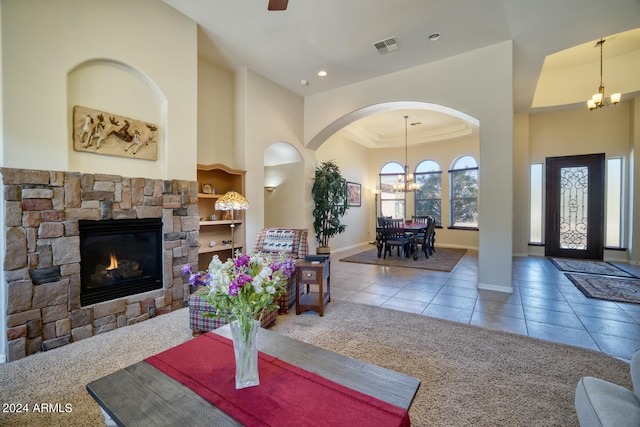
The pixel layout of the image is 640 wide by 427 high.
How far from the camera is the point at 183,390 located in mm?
1290

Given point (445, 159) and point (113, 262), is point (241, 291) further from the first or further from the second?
point (445, 159)

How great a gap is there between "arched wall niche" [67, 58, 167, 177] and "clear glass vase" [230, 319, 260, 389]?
9.06 ft

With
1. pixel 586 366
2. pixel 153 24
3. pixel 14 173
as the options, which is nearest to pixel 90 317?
pixel 14 173

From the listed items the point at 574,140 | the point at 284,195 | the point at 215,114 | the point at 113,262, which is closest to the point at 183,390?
the point at 113,262

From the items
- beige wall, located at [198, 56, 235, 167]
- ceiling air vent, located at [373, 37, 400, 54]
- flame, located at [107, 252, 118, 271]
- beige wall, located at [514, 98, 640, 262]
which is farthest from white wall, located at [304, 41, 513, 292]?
flame, located at [107, 252, 118, 271]

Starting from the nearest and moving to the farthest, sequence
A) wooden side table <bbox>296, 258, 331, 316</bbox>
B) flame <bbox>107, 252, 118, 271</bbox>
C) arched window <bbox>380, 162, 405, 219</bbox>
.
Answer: flame <bbox>107, 252, 118, 271</bbox>, wooden side table <bbox>296, 258, 331, 316</bbox>, arched window <bbox>380, 162, 405, 219</bbox>

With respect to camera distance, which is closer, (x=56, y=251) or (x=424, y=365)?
(x=424, y=365)

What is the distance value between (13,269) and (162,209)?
136 centimetres

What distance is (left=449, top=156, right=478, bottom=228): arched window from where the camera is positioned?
8.58m

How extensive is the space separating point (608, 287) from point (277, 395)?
558 centimetres

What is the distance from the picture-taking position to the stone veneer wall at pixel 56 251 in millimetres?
2396

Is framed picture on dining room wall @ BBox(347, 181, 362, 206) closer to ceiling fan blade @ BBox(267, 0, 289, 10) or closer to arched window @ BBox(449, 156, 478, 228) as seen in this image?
arched window @ BBox(449, 156, 478, 228)

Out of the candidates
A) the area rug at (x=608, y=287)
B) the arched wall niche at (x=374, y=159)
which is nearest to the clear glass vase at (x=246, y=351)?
the area rug at (x=608, y=287)

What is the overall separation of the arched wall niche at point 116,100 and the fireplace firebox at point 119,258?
0.61 metres
